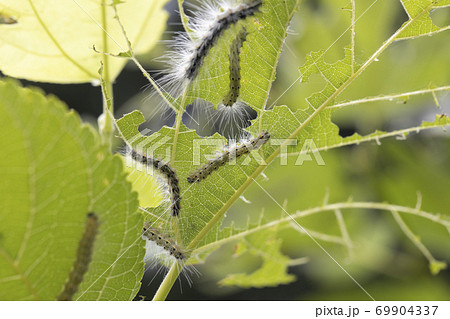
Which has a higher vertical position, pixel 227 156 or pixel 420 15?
pixel 420 15

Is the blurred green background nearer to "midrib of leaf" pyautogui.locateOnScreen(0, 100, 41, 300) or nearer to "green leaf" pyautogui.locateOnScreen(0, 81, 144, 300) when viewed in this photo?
"green leaf" pyautogui.locateOnScreen(0, 81, 144, 300)

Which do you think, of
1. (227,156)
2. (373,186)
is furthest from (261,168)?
(373,186)

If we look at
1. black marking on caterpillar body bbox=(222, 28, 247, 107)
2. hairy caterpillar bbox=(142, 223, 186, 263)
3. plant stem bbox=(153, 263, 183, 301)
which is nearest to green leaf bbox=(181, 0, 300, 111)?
black marking on caterpillar body bbox=(222, 28, 247, 107)

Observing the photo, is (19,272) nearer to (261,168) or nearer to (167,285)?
(167,285)

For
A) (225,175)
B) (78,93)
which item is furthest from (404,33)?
(78,93)

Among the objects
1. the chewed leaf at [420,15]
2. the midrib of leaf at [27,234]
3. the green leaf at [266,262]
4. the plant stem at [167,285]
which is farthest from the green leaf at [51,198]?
the green leaf at [266,262]

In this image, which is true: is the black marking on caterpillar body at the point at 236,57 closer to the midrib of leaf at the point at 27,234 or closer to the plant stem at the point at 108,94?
the plant stem at the point at 108,94

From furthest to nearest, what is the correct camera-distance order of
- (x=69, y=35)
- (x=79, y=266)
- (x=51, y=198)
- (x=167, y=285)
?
1. (x=69, y=35)
2. (x=167, y=285)
3. (x=79, y=266)
4. (x=51, y=198)
